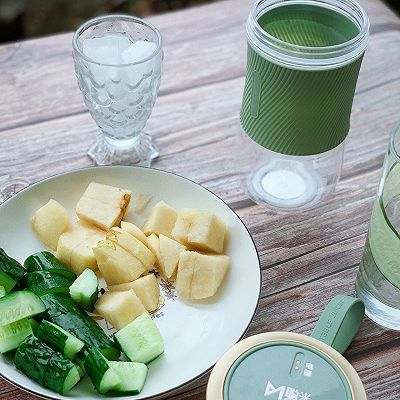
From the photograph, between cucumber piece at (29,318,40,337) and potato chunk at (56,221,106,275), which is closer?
cucumber piece at (29,318,40,337)

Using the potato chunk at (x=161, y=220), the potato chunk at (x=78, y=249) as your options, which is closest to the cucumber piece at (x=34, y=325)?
the potato chunk at (x=78, y=249)

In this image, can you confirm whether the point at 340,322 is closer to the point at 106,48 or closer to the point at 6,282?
the point at 6,282

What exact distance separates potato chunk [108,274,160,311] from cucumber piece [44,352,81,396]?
16cm

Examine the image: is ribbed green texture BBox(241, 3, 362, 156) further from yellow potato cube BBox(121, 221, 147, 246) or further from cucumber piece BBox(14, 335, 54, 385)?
cucumber piece BBox(14, 335, 54, 385)

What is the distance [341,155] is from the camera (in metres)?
1.26

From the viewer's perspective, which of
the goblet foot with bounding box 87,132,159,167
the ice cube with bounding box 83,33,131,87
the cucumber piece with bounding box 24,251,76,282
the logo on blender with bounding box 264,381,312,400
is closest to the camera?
the logo on blender with bounding box 264,381,312,400

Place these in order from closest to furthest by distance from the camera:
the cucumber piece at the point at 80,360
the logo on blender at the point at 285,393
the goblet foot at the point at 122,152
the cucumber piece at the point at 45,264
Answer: the logo on blender at the point at 285,393, the cucumber piece at the point at 80,360, the cucumber piece at the point at 45,264, the goblet foot at the point at 122,152

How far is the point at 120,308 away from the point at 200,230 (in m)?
0.17

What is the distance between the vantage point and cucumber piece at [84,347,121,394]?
2.96 ft

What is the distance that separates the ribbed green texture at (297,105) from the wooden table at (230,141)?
0.12m

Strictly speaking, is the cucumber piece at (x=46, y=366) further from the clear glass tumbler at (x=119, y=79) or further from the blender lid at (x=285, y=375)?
the clear glass tumbler at (x=119, y=79)

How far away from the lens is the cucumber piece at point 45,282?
1.00 m

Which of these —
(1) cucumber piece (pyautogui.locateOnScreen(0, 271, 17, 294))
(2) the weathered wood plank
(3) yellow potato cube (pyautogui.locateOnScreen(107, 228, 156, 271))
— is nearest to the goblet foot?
(2) the weathered wood plank

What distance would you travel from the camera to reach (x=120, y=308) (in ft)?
3.29
